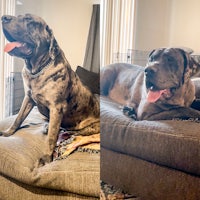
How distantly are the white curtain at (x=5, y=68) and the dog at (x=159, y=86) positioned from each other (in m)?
0.48

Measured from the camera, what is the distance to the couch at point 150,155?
40.1 inches

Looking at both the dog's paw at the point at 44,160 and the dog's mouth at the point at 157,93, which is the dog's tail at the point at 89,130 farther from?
the dog's mouth at the point at 157,93

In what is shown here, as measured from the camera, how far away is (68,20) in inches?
45.6

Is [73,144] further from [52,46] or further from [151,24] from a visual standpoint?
[151,24]

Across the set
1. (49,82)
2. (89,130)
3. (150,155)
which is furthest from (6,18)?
(150,155)

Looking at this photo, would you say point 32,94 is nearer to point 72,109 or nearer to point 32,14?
point 72,109

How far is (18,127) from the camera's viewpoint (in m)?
1.28

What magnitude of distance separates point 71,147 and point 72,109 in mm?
167

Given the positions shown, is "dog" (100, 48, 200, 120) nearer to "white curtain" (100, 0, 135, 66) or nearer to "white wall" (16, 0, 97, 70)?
"white curtain" (100, 0, 135, 66)

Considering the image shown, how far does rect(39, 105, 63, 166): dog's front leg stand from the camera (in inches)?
46.2

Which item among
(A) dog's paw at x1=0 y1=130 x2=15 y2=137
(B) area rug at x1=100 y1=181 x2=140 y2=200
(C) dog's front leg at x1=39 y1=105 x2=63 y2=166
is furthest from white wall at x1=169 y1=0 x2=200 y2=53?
(A) dog's paw at x1=0 y1=130 x2=15 y2=137

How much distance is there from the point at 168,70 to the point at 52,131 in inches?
22.1

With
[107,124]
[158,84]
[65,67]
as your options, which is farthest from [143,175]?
[65,67]

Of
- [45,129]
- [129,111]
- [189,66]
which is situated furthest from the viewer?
[45,129]
